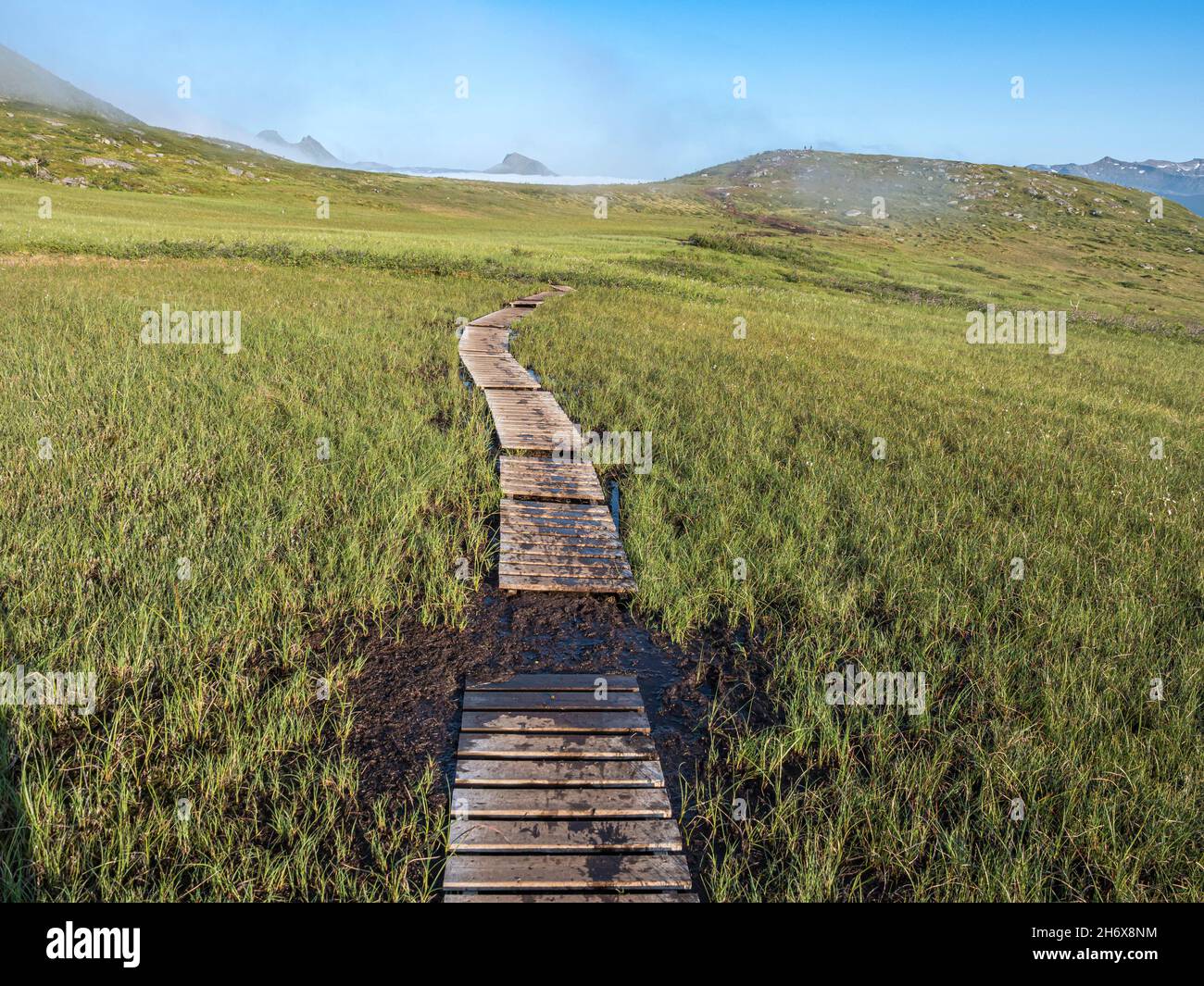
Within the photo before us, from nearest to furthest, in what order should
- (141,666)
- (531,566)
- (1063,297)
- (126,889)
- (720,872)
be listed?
(126,889)
(720,872)
(141,666)
(531,566)
(1063,297)

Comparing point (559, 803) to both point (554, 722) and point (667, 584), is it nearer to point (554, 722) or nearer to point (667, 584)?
point (554, 722)

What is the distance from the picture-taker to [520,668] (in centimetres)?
473

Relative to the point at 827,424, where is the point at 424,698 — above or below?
below

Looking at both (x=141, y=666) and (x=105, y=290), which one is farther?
(x=105, y=290)

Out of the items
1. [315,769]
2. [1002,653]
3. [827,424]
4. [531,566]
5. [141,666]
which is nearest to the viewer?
[315,769]

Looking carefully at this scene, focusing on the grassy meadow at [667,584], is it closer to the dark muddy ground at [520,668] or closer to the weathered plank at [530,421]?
the dark muddy ground at [520,668]

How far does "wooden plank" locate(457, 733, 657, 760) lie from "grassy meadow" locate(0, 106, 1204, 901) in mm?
380

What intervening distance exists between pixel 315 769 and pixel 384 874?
92 centimetres

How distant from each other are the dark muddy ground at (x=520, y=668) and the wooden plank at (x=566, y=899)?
684 millimetres

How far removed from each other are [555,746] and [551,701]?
46cm

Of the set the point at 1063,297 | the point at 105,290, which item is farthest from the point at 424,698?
the point at 1063,297

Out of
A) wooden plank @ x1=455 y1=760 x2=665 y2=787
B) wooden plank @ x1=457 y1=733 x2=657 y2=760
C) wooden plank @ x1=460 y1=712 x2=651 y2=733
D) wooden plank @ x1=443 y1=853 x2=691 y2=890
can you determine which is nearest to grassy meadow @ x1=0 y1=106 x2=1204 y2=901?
wooden plank @ x1=443 y1=853 x2=691 y2=890

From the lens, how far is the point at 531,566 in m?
6.11
